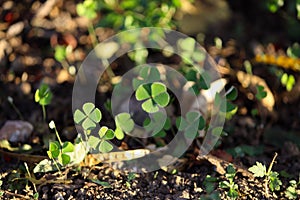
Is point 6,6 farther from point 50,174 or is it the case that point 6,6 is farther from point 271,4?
point 271,4

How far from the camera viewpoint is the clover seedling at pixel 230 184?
162 centimetres

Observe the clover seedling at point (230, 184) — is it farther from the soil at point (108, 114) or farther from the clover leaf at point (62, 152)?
the clover leaf at point (62, 152)

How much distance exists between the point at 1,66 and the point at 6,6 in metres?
0.32

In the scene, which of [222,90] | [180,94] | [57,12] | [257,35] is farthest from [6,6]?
[257,35]

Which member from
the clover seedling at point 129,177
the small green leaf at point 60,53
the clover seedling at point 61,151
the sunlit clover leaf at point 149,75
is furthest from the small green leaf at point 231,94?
the small green leaf at point 60,53

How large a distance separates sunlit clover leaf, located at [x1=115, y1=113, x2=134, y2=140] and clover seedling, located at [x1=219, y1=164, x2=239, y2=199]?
1.29 feet

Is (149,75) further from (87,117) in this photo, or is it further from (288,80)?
(288,80)

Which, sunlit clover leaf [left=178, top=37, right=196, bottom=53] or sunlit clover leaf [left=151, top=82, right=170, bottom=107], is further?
sunlit clover leaf [left=178, top=37, right=196, bottom=53]

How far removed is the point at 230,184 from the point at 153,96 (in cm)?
41

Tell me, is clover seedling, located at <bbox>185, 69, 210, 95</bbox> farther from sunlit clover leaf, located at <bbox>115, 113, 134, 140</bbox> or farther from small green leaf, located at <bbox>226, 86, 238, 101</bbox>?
sunlit clover leaf, located at <bbox>115, 113, 134, 140</bbox>

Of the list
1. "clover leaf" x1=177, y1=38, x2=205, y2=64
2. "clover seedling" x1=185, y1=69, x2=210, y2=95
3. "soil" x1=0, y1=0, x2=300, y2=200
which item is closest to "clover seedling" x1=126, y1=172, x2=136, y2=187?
"soil" x1=0, y1=0, x2=300, y2=200

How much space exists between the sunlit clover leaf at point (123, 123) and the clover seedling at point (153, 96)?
0.08 metres

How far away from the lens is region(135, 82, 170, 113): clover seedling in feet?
5.59

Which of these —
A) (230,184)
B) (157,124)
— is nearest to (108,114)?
(157,124)
